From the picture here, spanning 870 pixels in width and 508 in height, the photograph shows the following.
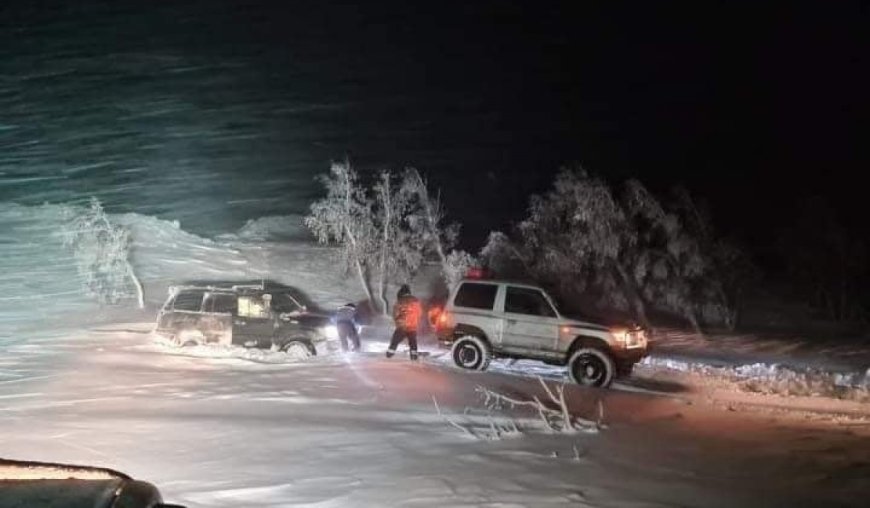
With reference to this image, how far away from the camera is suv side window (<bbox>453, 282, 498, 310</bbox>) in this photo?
689 inches

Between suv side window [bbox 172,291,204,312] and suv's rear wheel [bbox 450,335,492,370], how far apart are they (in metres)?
5.85

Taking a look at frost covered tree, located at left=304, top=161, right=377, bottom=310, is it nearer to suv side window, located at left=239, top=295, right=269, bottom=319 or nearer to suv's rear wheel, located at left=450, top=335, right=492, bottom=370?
suv side window, located at left=239, top=295, right=269, bottom=319

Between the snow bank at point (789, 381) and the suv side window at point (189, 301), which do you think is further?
the suv side window at point (189, 301)

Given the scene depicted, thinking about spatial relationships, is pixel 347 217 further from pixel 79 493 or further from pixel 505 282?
pixel 79 493

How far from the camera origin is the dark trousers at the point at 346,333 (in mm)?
19234

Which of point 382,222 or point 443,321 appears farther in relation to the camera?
point 382,222

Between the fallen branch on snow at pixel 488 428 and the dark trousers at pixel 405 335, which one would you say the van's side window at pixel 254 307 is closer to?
the dark trousers at pixel 405 335

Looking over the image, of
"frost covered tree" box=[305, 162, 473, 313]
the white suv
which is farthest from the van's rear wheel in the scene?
"frost covered tree" box=[305, 162, 473, 313]

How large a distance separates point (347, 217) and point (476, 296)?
21867 mm

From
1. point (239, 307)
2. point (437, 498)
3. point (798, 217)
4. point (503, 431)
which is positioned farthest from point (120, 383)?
point (798, 217)

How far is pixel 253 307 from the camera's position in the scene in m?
18.6

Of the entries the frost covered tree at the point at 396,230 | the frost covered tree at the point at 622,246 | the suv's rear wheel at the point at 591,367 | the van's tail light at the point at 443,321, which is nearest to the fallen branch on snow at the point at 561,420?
the suv's rear wheel at the point at 591,367

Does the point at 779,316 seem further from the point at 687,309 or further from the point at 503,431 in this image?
the point at 503,431

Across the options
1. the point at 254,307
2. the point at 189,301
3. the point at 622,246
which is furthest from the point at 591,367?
the point at 622,246
